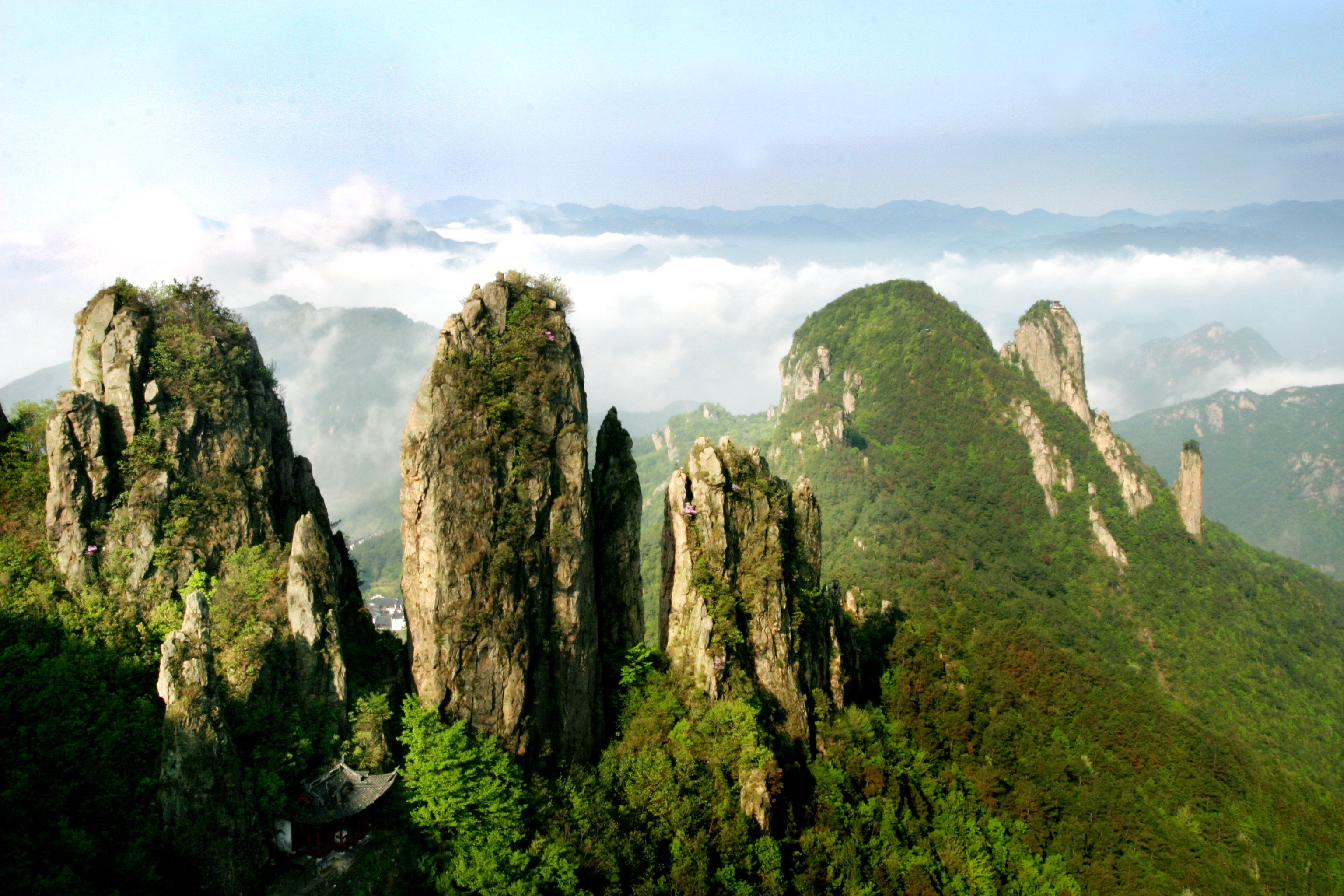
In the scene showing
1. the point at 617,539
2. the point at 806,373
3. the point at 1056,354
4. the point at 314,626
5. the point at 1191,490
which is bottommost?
the point at 1191,490

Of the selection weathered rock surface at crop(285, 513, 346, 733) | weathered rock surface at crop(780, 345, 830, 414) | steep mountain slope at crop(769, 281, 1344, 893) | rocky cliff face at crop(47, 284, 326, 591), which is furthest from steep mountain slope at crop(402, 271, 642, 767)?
weathered rock surface at crop(780, 345, 830, 414)

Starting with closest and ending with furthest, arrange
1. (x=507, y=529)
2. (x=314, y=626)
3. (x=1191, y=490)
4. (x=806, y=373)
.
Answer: (x=314, y=626) → (x=507, y=529) → (x=1191, y=490) → (x=806, y=373)

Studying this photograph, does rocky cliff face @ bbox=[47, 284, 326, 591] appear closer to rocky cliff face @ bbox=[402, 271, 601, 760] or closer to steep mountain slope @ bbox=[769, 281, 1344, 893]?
rocky cliff face @ bbox=[402, 271, 601, 760]

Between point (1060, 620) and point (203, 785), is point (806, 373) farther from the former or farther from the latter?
point (203, 785)

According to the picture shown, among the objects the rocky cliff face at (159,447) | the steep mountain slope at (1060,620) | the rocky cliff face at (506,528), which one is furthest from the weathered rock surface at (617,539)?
the steep mountain slope at (1060,620)

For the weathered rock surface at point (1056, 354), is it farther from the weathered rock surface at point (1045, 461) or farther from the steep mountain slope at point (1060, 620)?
the weathered rock surface at point (1045, 461)

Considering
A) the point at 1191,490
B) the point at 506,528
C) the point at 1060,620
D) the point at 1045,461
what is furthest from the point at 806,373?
the point at 506,528

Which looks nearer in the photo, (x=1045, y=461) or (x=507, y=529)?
(x=507, y=529)
